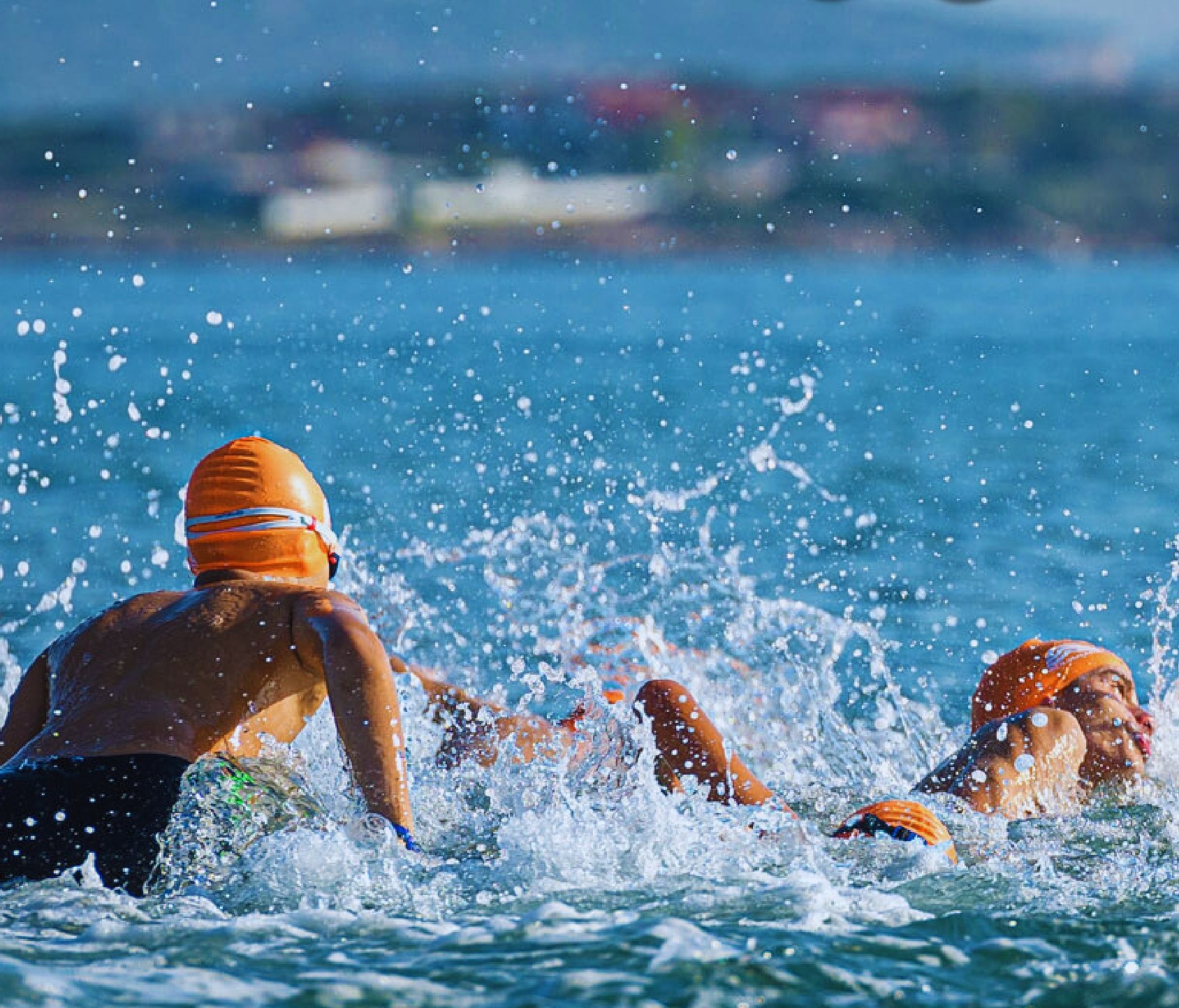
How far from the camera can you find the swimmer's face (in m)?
6.70

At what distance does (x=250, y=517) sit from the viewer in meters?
5.71

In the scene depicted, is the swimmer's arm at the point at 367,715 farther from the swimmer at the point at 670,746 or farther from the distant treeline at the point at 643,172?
the distant treeline at the point at 643,172

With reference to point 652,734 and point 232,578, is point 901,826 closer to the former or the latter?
point 652,734

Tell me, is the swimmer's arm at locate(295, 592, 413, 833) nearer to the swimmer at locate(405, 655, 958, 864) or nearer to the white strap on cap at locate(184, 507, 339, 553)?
the white strap on cap at locate(184, 507, 339, 553)

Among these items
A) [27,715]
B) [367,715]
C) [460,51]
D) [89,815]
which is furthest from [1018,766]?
[460,51]

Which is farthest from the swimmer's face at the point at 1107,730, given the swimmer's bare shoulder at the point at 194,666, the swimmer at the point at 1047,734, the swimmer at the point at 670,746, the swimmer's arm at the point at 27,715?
the swimmer's arm at the point at 27,715

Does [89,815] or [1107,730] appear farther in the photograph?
[1107,730]

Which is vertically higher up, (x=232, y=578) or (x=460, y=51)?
(x=460, y=51)

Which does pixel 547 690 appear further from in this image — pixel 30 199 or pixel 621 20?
pixel 621 20

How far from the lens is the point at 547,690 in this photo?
9219mm

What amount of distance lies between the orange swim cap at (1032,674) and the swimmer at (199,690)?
9.13 ft

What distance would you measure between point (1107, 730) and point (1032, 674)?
1.31 feet

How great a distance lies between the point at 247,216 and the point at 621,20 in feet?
351

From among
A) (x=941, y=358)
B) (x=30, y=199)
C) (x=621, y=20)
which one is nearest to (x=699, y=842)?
(x=941, y=358)
